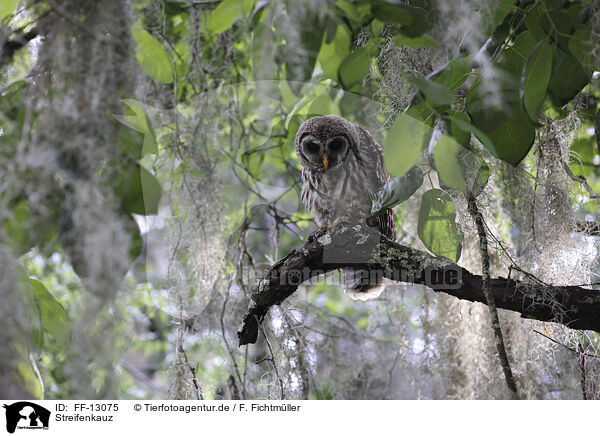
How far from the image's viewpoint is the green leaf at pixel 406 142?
23.3 inches

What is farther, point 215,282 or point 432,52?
point 215,282

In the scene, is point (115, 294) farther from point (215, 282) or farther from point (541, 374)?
point (541, 374)

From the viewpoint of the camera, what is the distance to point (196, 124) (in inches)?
45.1

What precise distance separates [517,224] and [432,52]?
1.44 feet

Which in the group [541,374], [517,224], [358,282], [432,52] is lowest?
[541,374]

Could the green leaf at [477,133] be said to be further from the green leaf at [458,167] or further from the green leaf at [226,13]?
the green leaf at [226,13]

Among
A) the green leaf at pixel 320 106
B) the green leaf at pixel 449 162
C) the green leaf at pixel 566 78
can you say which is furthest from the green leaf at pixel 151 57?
the green leaf at pixel 566 78

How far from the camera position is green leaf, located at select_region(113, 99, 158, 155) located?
2.50ft

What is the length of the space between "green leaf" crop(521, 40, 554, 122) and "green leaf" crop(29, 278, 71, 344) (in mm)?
729

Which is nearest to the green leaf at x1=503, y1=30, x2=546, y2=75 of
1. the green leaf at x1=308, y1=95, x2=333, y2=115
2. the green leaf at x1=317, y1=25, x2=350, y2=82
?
the green leaf at x1=317, y1=25, x2=350, y2=82

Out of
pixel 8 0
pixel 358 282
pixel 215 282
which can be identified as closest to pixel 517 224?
pixel 358 282

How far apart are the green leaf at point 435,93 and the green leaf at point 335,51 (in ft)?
0.45

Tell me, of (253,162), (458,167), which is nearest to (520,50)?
(458,167)
